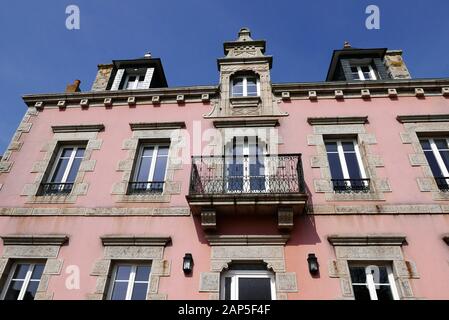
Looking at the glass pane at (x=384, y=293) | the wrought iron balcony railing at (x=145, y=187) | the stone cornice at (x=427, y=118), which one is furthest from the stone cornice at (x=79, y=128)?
the stone cornice at (x=427, y=118)

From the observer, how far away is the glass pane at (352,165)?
826cm

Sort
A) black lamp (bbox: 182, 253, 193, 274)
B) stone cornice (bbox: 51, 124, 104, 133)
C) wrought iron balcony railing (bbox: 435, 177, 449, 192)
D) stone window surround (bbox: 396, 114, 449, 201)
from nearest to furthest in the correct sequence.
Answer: black lamp (bbox: 182, 253, 193, 274) → wrought iron balcony railing (bbox: 435, 177, 449, 192) → stone window surround (bbox: 396, 114, 449, 201) → stone cornice (bbox: 51, 124, 104, 133)

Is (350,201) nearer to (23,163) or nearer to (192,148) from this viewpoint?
(192,148)


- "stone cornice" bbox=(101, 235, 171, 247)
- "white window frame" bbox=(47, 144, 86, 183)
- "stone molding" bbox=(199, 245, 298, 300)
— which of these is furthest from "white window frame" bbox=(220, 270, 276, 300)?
"white window frame" bbox=(47, 144, 86, 183)

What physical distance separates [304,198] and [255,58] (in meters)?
6.01

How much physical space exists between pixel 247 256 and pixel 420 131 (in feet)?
19.5

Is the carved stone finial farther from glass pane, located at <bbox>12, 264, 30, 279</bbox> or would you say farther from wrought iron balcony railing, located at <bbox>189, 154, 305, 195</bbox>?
glass pane, located at <bbox>12, 264, 30, 279</bbox>

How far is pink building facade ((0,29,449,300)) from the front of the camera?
6.77m

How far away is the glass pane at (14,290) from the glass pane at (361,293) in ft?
→ 23.1

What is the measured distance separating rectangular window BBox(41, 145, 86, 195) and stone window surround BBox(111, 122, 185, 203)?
1353mm
